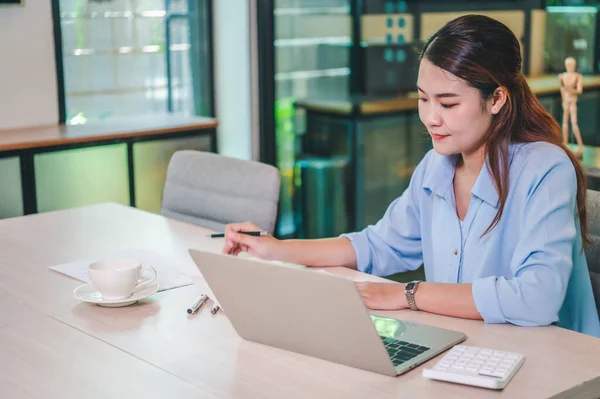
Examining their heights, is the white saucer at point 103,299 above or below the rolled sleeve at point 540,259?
below

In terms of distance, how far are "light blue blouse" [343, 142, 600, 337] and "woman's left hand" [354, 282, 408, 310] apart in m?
0.15

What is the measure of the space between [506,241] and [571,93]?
5.10 feet

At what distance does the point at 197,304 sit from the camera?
1745 millimetres

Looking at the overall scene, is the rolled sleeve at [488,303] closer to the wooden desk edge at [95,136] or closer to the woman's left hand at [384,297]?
the woman's left hand at [384,297]

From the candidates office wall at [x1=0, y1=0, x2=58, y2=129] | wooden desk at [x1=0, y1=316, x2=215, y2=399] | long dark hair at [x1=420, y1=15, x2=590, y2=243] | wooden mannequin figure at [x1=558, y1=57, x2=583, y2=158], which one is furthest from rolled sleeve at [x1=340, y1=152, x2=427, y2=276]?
office wall at [x1=0, y1=0, x2=58, y2=129]

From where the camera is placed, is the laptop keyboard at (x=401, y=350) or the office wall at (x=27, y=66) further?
the office wall at (x=27, y=66)

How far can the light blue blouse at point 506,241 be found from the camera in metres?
1.63

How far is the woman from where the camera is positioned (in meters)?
1.65

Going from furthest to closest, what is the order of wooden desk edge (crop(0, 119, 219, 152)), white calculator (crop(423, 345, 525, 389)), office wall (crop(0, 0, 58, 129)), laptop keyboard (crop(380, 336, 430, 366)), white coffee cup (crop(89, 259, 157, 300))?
office wall (crop(0, 0, 58, 129)) → wooden desk edge (crop(0, 119, 219, 152)) → white coffee cup (crop(89, 259, 157, 300)) → laptop keyboard (crop(380, 336, 430, 366)) → white calculator (crop(423, 345, 525, 389))

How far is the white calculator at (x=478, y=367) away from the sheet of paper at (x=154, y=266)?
0.70 metres

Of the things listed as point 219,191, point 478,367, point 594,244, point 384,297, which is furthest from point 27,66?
point 478,367

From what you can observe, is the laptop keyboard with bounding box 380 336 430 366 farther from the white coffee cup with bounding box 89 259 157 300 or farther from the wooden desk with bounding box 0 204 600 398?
the white coffee cup with bounding box 89 259 157 300

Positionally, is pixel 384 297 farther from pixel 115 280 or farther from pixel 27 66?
pixel 27 66

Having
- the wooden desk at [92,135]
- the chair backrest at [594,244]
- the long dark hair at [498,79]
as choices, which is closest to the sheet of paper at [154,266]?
the long dark hair at [498,79]
